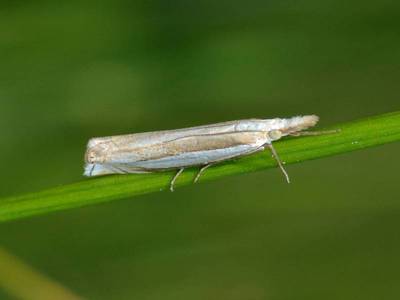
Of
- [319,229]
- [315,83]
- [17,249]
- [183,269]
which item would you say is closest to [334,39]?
[315,83]

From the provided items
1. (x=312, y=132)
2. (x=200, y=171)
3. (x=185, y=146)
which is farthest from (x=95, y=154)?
(x=312, y=132)

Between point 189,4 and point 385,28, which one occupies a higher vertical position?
point 189,4

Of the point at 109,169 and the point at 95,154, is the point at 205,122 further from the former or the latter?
the point at 109,169

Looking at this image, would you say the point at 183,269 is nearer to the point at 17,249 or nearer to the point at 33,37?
the point at 17,249

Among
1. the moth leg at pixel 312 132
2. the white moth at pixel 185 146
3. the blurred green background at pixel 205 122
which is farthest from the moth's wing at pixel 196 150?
the blurred green background at pixel 205 122

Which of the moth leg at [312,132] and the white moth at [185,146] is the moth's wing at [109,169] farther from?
the moth leg at [312,132]

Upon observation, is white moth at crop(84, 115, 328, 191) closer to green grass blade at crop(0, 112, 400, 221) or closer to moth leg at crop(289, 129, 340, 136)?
moth leg at crop(289, 129, 340, 136)
